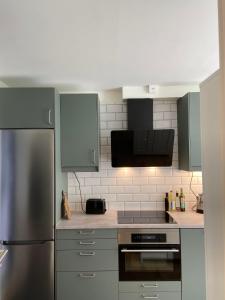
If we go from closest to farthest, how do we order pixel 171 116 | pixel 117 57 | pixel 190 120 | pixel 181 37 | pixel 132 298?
pixel 181 37, pixel 117 57, pixel 132 298, pixel 190 120, pixel 171 116

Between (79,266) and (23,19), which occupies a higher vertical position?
(23,19)

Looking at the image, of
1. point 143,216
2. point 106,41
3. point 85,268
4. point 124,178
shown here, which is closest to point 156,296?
point 85,268

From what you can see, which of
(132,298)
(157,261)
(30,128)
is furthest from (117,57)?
(132,298)

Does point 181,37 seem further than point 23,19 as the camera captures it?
Yes

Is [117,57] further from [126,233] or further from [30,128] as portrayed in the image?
[126,233]

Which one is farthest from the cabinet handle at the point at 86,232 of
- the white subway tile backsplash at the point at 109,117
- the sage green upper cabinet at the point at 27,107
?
the white subway tile backsplash at the point at 109,117

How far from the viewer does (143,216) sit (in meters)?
2.91

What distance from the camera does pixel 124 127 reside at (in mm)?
3090

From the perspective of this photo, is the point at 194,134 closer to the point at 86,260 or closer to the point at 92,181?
the point at 92,181

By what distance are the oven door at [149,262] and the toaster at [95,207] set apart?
571 millimetres

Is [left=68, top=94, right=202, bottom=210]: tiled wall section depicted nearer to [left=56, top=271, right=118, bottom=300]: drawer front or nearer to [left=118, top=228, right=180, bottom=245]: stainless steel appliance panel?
[left=118, top=228, right=180, bottom=245]: stainless steel appliance panel

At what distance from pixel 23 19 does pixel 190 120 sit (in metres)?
1.80

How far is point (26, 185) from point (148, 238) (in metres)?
1.20

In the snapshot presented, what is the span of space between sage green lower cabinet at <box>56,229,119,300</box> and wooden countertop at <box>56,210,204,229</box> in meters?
0.10
